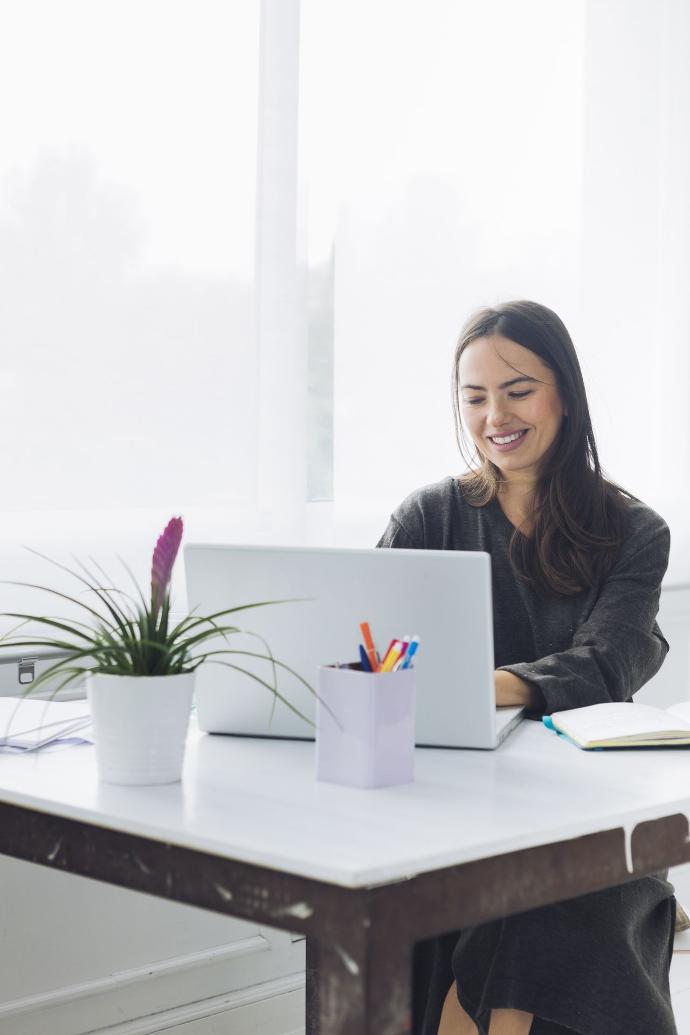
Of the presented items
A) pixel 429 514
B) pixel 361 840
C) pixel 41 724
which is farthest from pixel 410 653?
pixel 429 514

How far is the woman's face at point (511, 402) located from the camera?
190cm

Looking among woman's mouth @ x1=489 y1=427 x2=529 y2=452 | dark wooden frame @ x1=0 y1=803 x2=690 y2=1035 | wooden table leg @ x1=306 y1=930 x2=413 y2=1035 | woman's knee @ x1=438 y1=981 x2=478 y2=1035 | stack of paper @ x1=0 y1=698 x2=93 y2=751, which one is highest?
woman's mouth @ x1=489 y1=427 x2=529 y2=452

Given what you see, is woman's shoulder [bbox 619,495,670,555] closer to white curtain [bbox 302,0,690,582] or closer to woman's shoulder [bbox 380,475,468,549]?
woman's shoulder [bbox 380,475,468,549]

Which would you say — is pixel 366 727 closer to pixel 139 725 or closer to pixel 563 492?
pixel 139 725

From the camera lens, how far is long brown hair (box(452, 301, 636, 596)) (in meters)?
1.85

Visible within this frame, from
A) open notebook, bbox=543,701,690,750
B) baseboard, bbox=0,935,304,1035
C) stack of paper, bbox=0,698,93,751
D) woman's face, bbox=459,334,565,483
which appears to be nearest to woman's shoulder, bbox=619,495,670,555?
woman's face, bbox=459,334,565,483

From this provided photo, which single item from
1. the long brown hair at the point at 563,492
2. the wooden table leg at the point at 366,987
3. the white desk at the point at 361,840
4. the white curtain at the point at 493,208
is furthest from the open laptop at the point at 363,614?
the white curtain at the point at 493,208

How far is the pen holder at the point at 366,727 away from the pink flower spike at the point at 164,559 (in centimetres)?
17

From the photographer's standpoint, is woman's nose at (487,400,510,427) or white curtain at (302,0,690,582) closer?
woman's nose at (487,400,510,427)

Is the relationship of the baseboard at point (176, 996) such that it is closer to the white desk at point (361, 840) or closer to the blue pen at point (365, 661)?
the white desk at point (361, 840)

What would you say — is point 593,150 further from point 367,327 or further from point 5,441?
point 5,441

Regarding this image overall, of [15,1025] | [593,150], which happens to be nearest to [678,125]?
[593,150]

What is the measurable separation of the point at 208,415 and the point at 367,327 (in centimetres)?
40

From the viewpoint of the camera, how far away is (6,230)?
1.85 m
